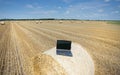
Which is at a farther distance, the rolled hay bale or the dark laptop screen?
the dark laptop screen

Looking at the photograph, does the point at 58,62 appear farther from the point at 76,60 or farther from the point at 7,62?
the point at 7,62

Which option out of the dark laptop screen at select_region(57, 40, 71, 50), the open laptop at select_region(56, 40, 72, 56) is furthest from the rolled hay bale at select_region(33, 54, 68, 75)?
the dark laptop screen at select_region(57, 40, 71, 50)

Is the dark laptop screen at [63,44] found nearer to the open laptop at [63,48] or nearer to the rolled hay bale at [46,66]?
the open laptop at [63,48]

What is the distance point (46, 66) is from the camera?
4555 mm

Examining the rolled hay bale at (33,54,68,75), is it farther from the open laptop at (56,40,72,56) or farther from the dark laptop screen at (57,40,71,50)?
the dark laptop screen at (57,40,71,50)

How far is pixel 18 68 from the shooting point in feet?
22.6

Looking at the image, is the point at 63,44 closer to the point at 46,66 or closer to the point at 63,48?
the point at 63,48

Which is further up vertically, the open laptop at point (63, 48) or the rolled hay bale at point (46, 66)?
the open laptop at point (63, 48)

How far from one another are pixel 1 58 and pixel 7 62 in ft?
2.87

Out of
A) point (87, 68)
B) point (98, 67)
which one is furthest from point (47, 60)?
point (98, 67)

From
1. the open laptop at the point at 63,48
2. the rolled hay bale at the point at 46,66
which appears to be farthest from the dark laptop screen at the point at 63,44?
the rolled hay bale at the point at 46,66

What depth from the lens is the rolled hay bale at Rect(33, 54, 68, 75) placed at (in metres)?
4.09

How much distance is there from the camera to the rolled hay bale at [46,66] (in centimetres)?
409

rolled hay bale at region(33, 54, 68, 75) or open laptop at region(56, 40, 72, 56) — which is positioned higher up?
open laptop at region(56, 40, 72, 56)
